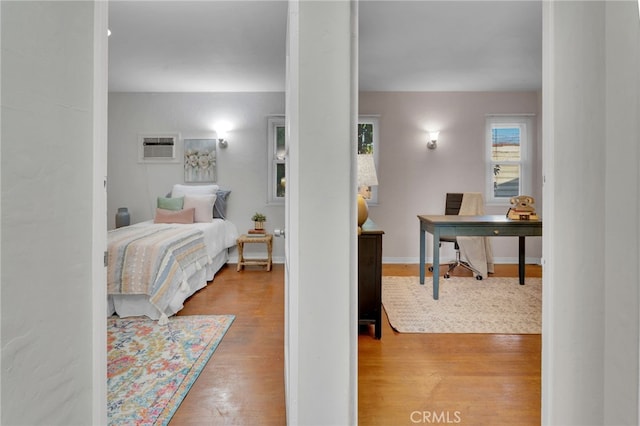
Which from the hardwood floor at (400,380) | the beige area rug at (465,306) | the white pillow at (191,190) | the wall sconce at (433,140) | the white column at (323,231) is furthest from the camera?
the wall sconce at (433,140)

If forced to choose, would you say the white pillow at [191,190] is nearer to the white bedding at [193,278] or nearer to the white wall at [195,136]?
the white wall at [195,136]

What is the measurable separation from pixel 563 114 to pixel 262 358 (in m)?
2.12

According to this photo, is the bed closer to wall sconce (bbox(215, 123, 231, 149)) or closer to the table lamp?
the table lamp

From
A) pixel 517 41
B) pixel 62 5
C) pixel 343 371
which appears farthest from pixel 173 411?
pixel 517 41

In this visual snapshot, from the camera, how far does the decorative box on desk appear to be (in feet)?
8.39

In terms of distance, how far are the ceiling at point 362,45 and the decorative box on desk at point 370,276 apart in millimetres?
1948

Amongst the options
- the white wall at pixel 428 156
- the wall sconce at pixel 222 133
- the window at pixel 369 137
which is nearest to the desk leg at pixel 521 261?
the white wall at pixel 428 156

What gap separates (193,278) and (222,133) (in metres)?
2.51

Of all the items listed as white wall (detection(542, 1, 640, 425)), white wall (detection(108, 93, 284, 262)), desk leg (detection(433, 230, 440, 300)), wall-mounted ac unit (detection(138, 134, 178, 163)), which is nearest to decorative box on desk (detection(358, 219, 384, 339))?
desk leg (detection(433, 230, 440, 300))

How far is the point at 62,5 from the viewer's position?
887 mm

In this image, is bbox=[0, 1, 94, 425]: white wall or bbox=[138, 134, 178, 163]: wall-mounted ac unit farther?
bbox=[138, 134, 178, 163]: wall-mounted ac unit

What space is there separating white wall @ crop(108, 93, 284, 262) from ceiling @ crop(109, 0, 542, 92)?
8.3 inches

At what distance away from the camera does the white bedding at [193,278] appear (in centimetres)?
300

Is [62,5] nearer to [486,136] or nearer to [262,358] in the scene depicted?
[262,358]
